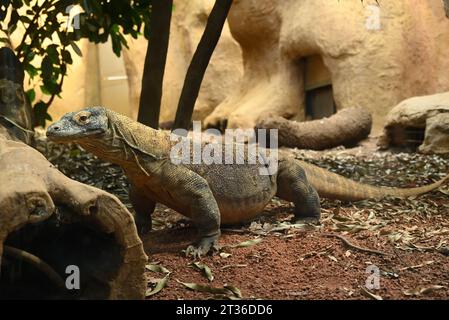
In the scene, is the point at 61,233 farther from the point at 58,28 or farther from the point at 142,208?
the point at 58,28

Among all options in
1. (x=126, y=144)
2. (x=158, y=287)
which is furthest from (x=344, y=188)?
(x=158, y=287)

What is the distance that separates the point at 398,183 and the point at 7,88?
13.0 feet

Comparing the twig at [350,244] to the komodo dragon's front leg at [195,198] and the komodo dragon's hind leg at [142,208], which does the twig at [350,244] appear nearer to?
the komodo dragon's front leg at [195,198]

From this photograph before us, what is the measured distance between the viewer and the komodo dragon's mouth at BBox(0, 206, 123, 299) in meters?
2.83

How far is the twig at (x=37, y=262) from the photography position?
8.91 feet

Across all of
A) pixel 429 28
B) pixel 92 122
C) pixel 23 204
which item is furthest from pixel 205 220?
pixel 429 28

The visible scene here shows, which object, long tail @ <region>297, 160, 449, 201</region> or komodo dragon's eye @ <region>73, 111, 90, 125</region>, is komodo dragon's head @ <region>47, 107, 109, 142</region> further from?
long tail @ <region>297, 160, 449, 201</region>

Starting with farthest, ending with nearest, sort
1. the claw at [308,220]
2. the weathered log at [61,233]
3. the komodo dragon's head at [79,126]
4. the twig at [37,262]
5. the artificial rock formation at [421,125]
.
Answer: the artificial rock formation at [421,125]
the claw at [308,220]
the komodo dragon's head at [79,126]
the twig at [37,262]
the weathered log at [61,233]

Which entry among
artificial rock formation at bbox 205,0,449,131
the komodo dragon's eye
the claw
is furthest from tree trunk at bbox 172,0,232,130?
artificial rock formation at bbox 205,0,449,131

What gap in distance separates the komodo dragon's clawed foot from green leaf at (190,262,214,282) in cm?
14

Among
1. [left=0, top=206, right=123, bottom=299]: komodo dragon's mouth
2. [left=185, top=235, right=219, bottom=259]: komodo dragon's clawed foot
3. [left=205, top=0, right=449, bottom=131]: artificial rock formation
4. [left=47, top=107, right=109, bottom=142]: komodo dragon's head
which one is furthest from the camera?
[left=205, top=0, right=449, bottom=131]: artificial rock formation

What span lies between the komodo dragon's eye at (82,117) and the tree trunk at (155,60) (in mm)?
2296

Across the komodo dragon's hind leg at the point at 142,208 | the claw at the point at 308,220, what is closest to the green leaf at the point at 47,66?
the komodo dragon's hind leg at the point at 142,208

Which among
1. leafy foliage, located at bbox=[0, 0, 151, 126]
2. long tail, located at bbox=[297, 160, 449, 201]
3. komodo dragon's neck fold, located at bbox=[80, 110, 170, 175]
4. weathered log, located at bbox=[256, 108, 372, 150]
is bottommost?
long tail, located at bbox=[297, 160, 449, 201]
